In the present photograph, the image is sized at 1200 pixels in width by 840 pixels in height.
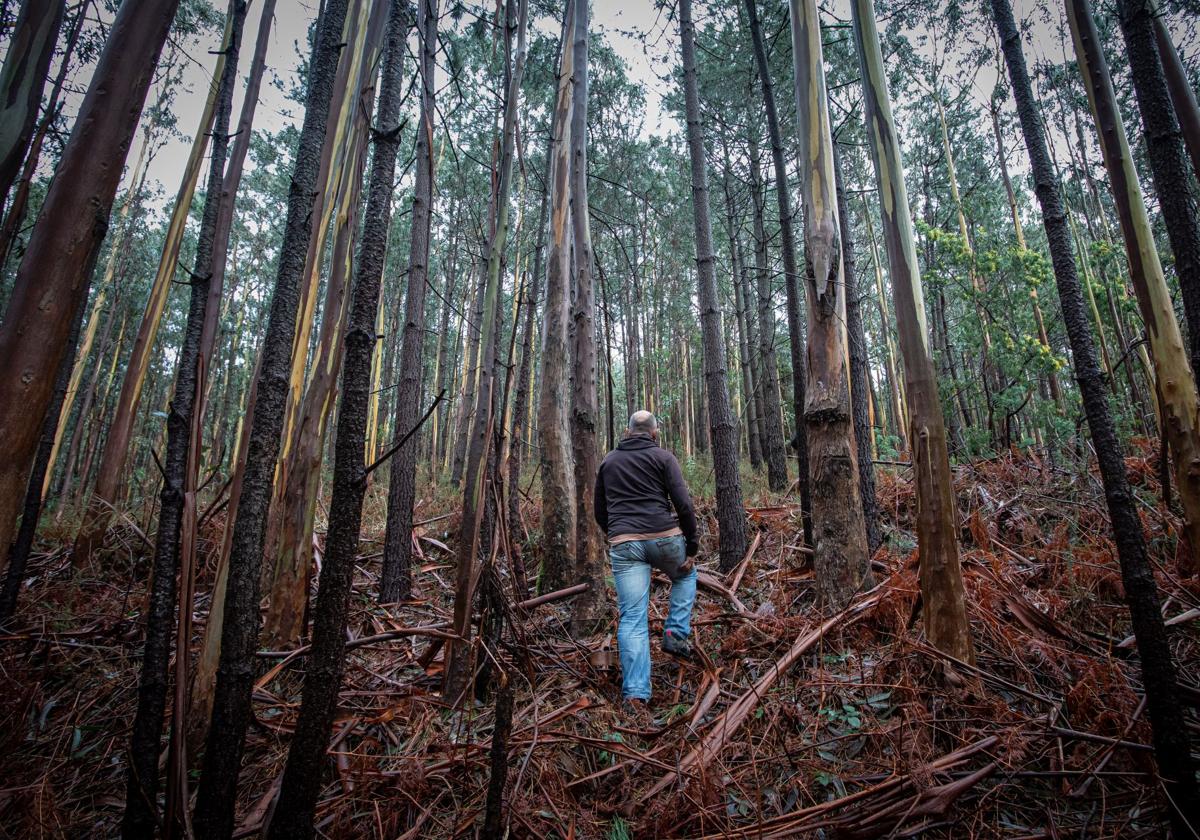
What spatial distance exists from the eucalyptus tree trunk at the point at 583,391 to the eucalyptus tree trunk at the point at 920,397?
2.28m

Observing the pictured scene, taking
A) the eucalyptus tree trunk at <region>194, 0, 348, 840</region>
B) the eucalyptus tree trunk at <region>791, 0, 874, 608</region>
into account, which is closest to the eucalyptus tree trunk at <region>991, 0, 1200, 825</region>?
the eucalyptus tree trunk at <region>791, 0, 874, 608</region>

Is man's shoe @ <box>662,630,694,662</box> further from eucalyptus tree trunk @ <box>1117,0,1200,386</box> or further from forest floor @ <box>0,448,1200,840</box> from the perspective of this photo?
eucalyptus tree trunk @ <box>1117,0,1200,386</box>

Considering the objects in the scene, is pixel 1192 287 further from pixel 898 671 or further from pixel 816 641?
pixel 816 641

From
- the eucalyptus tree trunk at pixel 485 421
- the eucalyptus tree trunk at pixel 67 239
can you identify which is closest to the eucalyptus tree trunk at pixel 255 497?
the eucalyptus tree trunk at pixel 67 239

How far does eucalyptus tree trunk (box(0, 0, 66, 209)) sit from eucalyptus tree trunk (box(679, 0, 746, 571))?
4.79 meters

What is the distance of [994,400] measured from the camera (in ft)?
21.5

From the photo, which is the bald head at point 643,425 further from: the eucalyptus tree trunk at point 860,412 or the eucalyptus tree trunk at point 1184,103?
the eucalyptus tree trunk at point 1184,103

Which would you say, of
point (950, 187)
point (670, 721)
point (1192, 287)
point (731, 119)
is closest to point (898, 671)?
point (670, 721)

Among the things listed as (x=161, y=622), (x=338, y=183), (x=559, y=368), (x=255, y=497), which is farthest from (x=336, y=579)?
(x=559, y=368)

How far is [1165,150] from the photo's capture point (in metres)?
1.67

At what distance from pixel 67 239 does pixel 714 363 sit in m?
5.10

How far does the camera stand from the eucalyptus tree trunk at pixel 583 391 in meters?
4.16

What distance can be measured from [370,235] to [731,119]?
12106 millimetres

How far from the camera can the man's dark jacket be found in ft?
11.2
